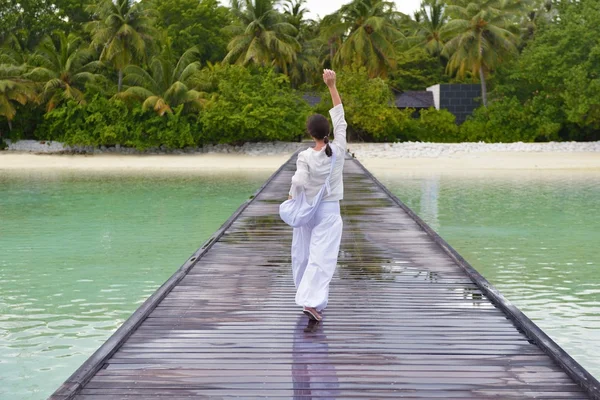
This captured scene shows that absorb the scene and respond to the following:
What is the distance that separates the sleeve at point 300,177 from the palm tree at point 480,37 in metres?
37.3

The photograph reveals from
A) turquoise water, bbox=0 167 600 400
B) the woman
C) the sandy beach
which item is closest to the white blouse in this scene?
the woman

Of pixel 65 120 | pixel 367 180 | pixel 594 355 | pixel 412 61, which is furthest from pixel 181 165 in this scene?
pixel 594 355

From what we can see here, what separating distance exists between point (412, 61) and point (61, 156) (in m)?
21.7

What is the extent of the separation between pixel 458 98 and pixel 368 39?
6.49 metres

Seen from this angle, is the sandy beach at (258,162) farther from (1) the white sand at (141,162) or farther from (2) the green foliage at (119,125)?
(2) the green foliage at (119,125)

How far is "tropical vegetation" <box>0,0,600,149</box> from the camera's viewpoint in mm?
36281

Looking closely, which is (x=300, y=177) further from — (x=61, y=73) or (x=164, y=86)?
(x=61, y=73)

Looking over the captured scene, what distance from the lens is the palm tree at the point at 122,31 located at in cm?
Answer: 3622

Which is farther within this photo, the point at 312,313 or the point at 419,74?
the point at 419,74

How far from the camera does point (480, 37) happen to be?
40.7 m

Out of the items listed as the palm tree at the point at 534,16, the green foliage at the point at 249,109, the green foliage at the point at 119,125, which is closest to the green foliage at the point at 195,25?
the green foliage at the point at 249,109

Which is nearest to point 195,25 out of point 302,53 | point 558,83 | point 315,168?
point 302,53

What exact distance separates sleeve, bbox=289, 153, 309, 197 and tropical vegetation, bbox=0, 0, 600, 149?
3081 centimetres

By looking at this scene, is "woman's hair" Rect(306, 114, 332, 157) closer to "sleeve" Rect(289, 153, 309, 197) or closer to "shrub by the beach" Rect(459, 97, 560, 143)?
"sleeve" Rect(289, 153, 309, 197)
